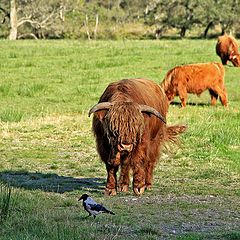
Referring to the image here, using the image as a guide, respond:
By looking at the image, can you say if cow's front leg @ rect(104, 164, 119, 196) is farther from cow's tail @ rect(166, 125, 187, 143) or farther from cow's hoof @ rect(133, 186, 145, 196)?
cow's tail @ rect(166, 125, 187, 143)

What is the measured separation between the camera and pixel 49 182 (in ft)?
33.9

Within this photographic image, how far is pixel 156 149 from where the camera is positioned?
1000cm

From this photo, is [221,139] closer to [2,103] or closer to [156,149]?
[156,149]

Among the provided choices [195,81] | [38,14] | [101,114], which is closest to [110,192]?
[101,114]

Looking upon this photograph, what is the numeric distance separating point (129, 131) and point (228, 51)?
20.3 metres

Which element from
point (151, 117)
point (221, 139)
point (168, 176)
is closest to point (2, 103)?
point (221, 139)

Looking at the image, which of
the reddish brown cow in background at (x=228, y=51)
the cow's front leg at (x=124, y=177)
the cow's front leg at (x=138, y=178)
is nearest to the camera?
the cow's front leg at (x=124, y=177)

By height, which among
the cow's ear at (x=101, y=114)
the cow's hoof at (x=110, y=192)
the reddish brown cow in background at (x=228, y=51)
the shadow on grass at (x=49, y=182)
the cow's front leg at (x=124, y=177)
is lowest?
the reddish brown cow in background at (x=228, y=51)

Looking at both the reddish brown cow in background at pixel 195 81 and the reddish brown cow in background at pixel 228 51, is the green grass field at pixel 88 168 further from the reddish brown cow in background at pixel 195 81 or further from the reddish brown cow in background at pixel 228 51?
the reddish brown cow in background at pixel 228 51

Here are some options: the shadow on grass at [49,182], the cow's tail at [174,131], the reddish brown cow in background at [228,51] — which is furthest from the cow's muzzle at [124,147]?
the reddish brown cow in background at [228,51]

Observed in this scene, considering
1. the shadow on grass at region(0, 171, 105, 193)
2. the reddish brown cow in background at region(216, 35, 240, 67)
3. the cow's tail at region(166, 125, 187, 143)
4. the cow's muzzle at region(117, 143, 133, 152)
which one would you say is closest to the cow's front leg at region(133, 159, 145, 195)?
the cow's muzzle at region(117, 143, 133, 152)

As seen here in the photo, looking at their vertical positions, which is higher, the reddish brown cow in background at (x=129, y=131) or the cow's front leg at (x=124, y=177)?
the reddish brown cow in background at (x=129, y=131)

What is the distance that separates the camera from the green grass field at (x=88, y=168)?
23.9 feet

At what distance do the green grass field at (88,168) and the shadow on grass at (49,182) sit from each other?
2 cm
